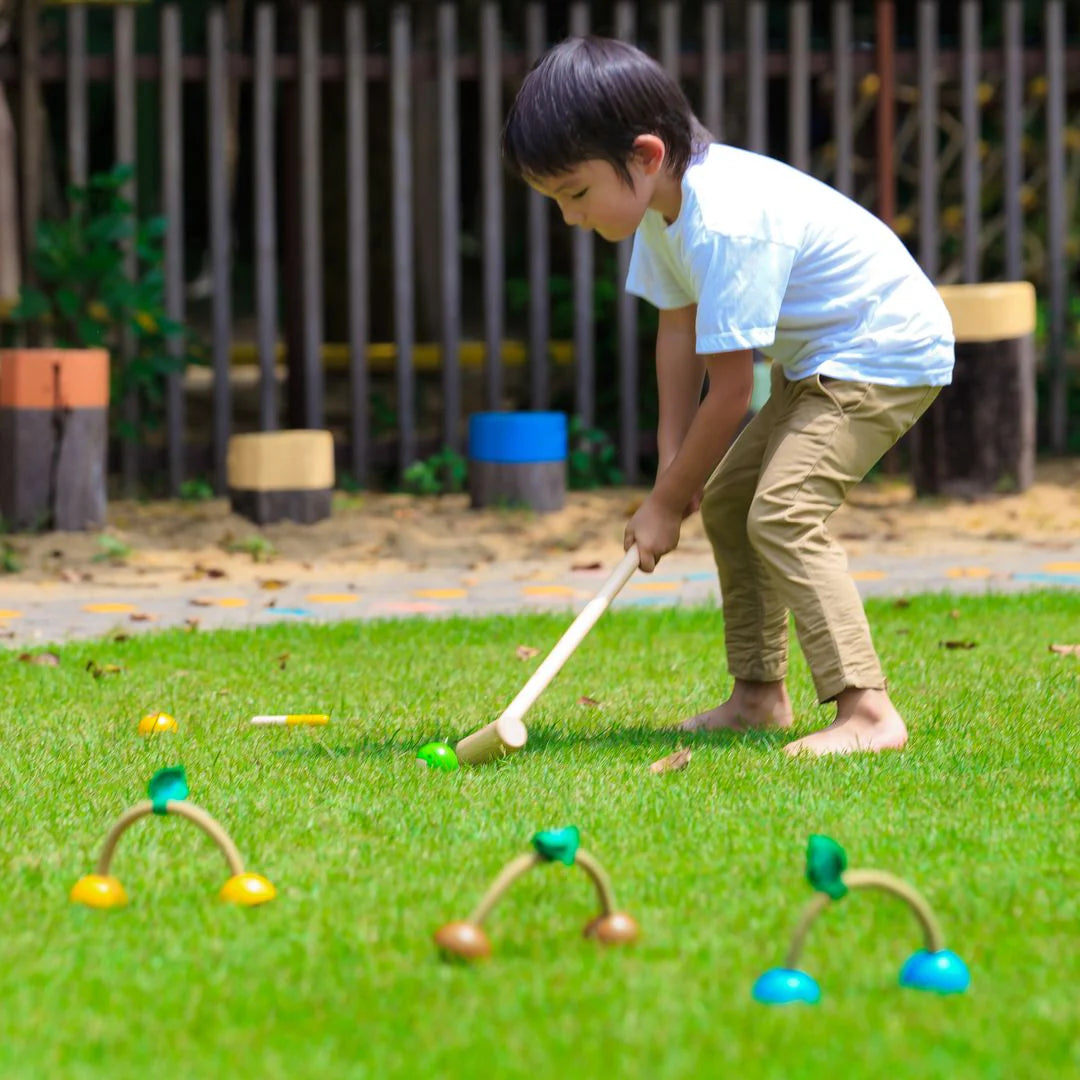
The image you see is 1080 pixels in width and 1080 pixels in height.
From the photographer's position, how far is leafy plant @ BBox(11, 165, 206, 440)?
298 inches

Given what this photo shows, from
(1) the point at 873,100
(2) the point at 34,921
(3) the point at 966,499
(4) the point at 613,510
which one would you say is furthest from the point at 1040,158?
(2) the point at 34,921

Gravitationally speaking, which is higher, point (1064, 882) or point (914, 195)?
point (914, 195)

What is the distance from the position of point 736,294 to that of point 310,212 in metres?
4.95

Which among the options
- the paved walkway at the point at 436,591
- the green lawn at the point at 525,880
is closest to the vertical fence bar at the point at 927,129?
the paved walkway at the point at 436,591

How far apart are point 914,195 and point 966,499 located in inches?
128

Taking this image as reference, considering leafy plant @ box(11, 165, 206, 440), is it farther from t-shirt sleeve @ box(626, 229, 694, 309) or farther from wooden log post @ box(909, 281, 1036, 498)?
t-shirt sleeve @ box(626, 229, 694, 309)

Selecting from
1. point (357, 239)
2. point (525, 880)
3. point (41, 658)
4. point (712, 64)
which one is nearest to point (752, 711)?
point (525, 880)

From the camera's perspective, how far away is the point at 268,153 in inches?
309

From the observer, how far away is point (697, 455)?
3.40m

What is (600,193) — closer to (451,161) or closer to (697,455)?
(697,455)

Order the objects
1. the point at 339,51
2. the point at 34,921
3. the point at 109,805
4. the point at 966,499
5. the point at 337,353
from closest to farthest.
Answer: the point at 34,921, the point at 109,805, the point at 966,499, the point at 337,353, the point at 339,51

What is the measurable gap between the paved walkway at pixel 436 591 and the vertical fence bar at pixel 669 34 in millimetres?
2664

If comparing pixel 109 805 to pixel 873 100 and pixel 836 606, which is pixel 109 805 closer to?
pixel 836 606

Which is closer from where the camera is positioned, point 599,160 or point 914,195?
point 599,160
